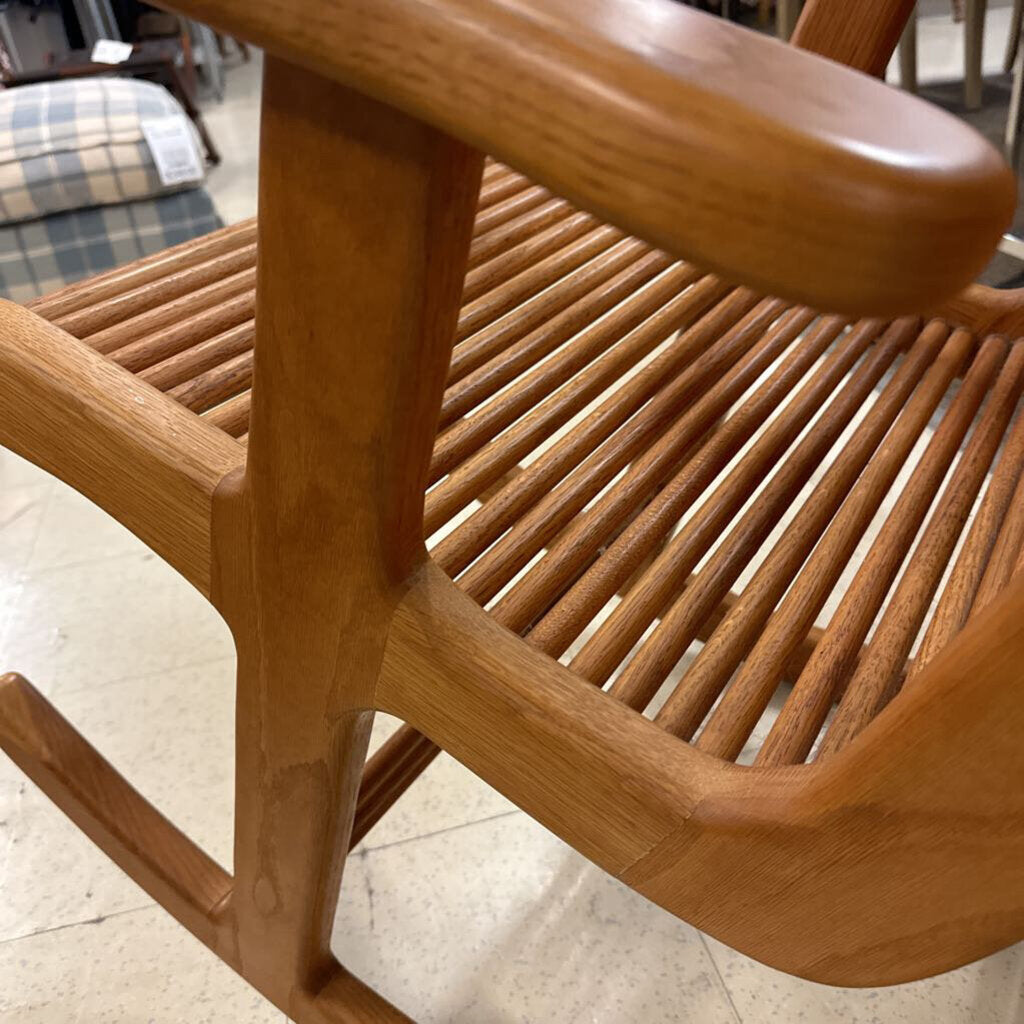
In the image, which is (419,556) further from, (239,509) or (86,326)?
(86,326)

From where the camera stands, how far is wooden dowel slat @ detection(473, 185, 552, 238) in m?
0.67

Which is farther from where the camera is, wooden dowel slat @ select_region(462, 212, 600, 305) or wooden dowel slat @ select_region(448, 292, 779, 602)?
wooden dowel slat @ select_region(462, 212, 600, 305)

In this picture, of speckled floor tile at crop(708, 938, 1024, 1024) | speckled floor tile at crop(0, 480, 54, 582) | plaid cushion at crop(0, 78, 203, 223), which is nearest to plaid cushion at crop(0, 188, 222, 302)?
plaid cushion at crop(0, 78, 203, 223)

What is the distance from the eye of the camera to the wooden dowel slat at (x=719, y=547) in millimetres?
440

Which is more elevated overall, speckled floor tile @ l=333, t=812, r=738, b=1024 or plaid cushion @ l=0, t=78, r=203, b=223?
plaid cushion @ l=0, t=78, r=203, b=223

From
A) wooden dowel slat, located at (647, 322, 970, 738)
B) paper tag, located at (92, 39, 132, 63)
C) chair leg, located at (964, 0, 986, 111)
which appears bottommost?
paper tag, located at (92, 39, 132, 63)

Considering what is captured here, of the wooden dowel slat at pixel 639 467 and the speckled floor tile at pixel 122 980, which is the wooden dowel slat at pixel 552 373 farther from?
the speckled floor tile at pixel 122 980

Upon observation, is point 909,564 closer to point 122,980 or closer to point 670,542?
point 670,542

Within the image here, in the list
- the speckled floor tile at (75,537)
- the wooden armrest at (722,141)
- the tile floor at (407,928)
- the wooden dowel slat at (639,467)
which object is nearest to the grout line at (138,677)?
the tile floor at (407,928)

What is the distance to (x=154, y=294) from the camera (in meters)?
0.57

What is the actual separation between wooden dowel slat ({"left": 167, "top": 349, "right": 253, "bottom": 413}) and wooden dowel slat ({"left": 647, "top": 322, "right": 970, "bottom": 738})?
249mm

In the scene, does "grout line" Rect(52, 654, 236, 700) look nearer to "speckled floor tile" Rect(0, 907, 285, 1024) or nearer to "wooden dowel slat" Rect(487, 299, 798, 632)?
"speckled floor tile" Rect(0, 907, 285, 1024)

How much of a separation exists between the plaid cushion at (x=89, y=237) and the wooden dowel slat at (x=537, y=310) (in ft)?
3.40

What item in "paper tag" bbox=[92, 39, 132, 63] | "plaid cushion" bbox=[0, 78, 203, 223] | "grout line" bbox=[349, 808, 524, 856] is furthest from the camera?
"paper tag" bbox=[92, 39, 132, 63]
